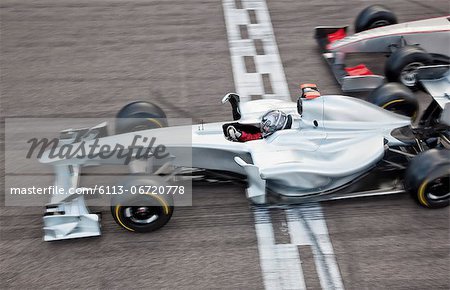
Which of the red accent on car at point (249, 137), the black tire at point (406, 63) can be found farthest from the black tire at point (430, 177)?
the black tire at point (406, 63)

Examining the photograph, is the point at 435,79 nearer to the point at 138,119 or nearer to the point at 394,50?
the point at 394,50

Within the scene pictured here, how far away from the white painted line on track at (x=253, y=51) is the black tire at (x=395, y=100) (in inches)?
61.6

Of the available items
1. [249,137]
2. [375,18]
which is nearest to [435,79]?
[375,18]

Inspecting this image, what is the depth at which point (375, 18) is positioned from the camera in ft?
28.3

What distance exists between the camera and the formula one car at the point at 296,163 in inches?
224

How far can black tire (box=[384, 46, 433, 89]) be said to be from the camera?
24.5 ft

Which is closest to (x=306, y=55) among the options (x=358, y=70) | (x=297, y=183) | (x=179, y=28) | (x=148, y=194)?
(x=358, y=70)

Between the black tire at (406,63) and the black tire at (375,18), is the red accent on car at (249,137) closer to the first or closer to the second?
the black tire at (406,63)

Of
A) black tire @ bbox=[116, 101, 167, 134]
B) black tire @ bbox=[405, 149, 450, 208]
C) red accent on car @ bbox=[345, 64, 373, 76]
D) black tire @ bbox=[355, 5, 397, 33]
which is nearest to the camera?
black tire @ bbox=[405, 149, 450, 208]

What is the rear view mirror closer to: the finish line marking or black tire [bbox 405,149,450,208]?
black tire [bbox 405,149,450,208]

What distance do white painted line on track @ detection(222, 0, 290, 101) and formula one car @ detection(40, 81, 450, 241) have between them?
175cm

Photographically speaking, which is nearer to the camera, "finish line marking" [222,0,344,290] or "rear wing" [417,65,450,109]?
"finish line marking" [222,0,344,290]

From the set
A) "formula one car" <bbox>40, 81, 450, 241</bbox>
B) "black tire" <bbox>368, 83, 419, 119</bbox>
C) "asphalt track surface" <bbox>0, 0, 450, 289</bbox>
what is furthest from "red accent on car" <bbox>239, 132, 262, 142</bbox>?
"black tire" <bbox>368, 83, 419, 119</bbox>

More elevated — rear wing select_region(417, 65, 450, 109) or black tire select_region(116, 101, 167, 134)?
rear wing select_region(417, 65, 450, 109)
